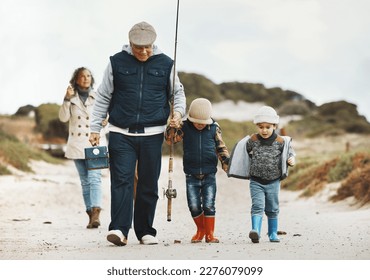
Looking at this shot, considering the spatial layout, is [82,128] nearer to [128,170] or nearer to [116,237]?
[128,170]

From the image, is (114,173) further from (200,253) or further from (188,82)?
(188,82)

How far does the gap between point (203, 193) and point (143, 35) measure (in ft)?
5.23

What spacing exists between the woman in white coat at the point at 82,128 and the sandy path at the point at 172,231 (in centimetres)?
35

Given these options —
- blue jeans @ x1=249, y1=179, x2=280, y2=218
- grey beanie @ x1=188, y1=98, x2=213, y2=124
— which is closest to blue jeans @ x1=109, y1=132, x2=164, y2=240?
grey beanie @ x1=188, y1=98, x2=213, y2=124

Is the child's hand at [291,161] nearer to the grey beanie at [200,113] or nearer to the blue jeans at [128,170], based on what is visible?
the grey beanie at [200,113]

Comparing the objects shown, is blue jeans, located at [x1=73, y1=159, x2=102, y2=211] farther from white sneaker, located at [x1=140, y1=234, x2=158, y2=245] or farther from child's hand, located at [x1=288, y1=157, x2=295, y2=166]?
child's hand, located at [x1=288, y1=157, x2=295, y2=166]

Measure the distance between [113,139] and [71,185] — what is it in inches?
416

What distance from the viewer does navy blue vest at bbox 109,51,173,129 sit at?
7117 mm

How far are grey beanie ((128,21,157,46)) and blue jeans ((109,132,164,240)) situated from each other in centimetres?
82

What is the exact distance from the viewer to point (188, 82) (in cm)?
5597

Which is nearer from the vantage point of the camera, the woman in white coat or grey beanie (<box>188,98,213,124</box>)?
grey beanie (<box>188,98,213,124</box>)

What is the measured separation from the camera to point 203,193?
762cm

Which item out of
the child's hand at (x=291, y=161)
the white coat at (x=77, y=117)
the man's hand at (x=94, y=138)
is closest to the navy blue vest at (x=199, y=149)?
the child's hand at (x=291, y=161)
